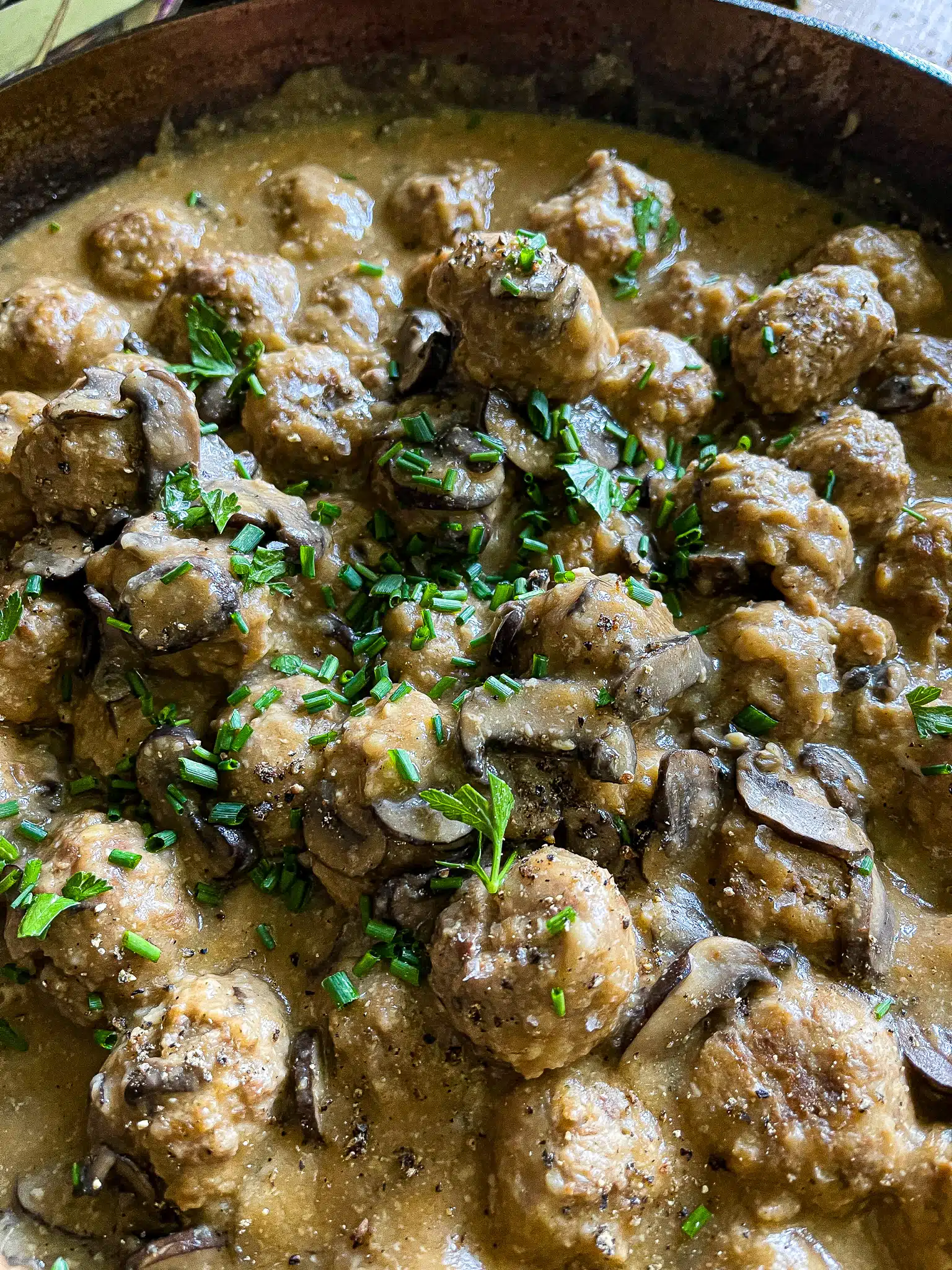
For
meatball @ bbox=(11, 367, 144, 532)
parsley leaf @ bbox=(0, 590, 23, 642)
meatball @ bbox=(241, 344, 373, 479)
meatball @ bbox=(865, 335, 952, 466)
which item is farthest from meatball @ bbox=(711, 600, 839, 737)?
parsley leaf @ bbox=(0, 590, 23, 642)

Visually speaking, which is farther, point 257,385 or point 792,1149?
point 257,385

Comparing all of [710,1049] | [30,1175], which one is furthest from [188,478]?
[710,1049]

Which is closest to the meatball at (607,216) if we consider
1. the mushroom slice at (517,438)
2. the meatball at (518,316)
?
the meatball at (518,316)

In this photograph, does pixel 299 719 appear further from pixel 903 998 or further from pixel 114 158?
pixel 114 158

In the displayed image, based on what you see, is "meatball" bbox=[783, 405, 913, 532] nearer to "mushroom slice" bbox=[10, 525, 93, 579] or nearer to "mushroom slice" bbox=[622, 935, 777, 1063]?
"mushroom slice" bbox=[622, 935, 777, 1063]

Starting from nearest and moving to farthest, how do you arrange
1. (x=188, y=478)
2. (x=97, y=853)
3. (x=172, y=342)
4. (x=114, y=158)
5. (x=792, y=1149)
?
(x=792, y=1149)
(x=97, y=853)
(x=188, y=478)
(x=172, y=342)
(x=114, y=158)

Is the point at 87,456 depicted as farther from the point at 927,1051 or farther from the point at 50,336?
the point at 927,1051

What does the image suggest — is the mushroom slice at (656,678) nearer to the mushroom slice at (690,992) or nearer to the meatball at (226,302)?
the mushroom slice at (690,992)

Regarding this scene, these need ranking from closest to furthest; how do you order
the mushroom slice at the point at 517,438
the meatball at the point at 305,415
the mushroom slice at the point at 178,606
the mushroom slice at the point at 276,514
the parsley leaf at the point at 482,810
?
1. the parsley leaf at the point at 482,810
2. the mushroom slice at the point at 178,606
3. the mushroom slice at the point at 276,514
4. the mushroom slice at the point at 517,438
5. the meatball at the point at 305,415
